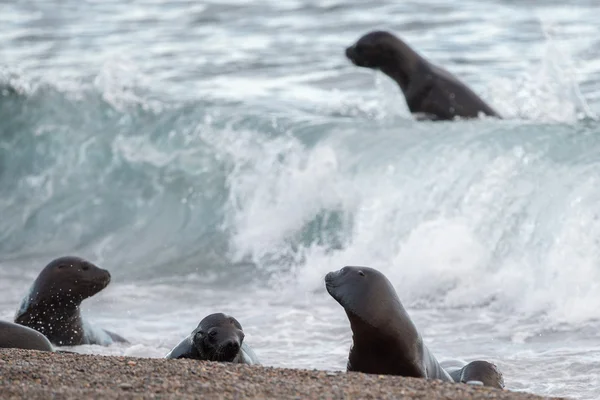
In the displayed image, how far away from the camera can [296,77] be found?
14.6 metres

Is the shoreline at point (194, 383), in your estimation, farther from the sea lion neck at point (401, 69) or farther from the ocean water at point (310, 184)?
the sea lion neck at point (401, 69)

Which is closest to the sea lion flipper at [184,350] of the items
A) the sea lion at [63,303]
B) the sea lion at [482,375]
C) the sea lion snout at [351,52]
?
the sea lion at [482,375]

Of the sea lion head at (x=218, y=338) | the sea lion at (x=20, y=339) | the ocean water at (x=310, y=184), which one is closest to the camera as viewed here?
the sea lion head at (x=218, y=338)

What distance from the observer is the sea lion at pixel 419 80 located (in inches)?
461

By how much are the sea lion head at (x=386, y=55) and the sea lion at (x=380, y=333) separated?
19.5ft

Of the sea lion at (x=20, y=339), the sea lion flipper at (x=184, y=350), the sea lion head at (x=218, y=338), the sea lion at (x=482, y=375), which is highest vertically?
the sea lion head at (x=218, y=338)

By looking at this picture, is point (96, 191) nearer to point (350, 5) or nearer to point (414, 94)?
point (414, 94)

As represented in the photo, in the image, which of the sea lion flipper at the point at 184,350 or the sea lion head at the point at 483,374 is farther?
the sea lion flipper at the point at 184,350

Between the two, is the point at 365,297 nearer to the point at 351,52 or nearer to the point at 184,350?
the point at 184,350

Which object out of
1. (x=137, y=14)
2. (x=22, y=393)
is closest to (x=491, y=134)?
(x=22, y=393)

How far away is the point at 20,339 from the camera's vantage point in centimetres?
656

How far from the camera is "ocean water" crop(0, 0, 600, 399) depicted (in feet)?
28.1

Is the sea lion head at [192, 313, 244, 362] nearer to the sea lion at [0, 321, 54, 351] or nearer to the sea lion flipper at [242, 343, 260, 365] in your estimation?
the sea lion flipper at [242, 343, 260, 365]

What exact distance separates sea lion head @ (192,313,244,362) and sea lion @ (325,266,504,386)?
0.51 metres
